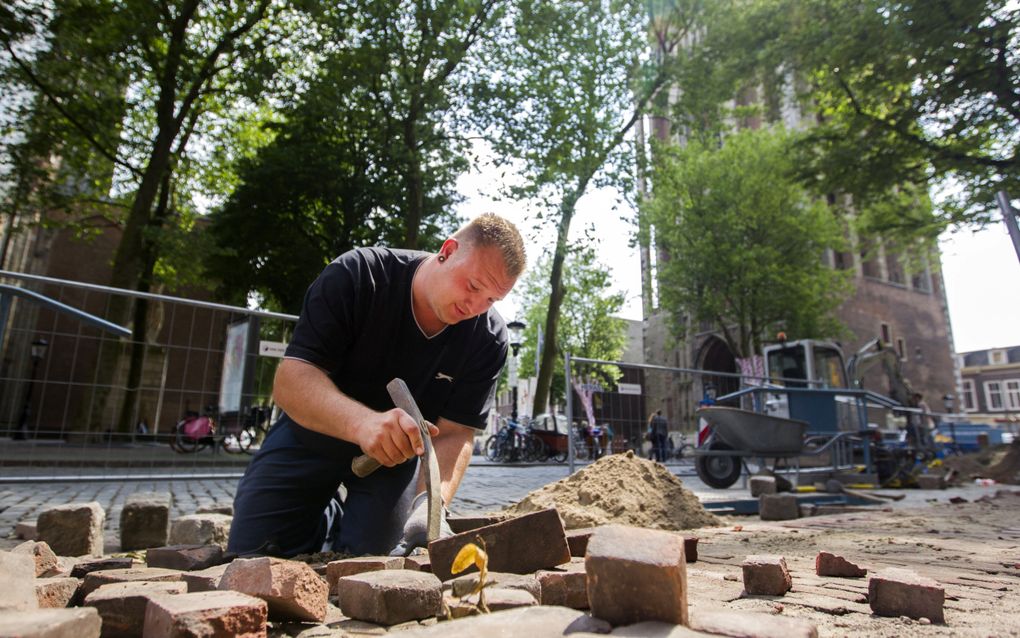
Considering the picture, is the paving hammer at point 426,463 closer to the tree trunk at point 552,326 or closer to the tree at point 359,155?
the tree at point 359,155

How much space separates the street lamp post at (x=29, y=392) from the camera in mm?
4996

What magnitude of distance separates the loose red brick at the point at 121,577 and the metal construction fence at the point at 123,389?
333 cm

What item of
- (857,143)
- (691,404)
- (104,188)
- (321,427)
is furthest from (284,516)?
(104,188)

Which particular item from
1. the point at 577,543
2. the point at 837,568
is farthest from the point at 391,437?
the point at 837,568

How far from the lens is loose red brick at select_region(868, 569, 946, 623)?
1752mm

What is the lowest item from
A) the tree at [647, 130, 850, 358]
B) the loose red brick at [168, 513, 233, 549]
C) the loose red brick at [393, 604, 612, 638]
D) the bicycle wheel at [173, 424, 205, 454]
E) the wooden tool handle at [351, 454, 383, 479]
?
the loose red brick at [168, 513, 233, 549]

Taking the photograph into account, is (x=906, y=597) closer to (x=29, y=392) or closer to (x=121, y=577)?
(x=121, y=577)

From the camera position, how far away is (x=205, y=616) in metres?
1.28

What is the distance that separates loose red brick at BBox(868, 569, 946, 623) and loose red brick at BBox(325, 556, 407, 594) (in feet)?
4.80

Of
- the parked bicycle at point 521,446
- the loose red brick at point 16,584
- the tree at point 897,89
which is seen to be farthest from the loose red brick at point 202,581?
the parked bicycle at point 521,446

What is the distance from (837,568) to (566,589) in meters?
1.31

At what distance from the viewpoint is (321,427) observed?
2.40m

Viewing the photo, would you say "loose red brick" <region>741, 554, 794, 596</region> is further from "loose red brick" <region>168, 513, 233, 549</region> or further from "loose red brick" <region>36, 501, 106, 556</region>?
"loose red brick" <region>36, 501, 106, 556</region>

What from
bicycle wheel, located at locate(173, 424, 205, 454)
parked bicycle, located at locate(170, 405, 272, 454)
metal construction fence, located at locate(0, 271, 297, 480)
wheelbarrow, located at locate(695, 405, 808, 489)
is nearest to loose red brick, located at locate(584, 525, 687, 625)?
metal construction fence, located at locate(0, 271, 297, 480)
